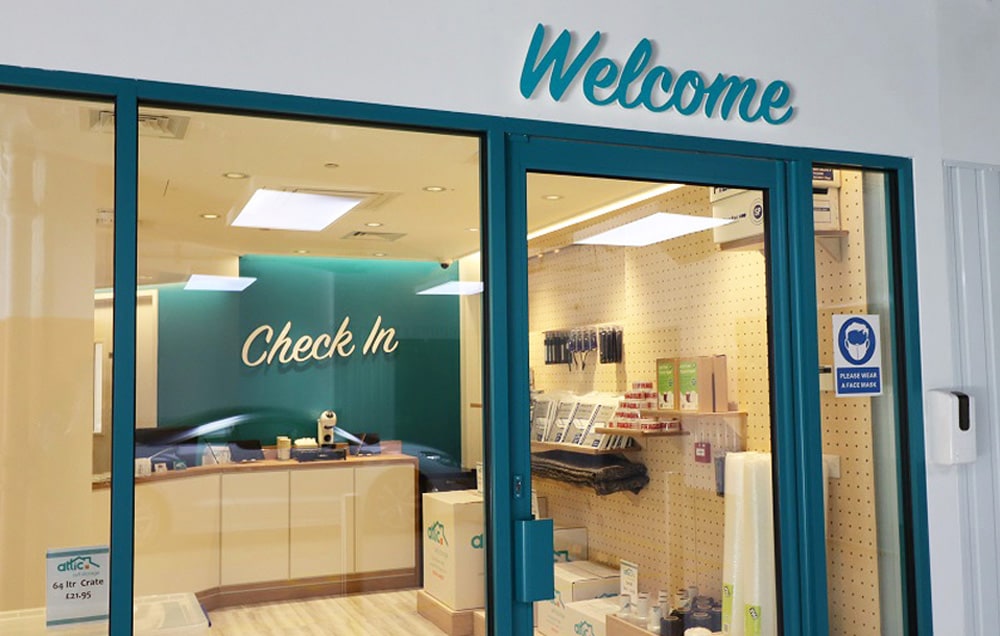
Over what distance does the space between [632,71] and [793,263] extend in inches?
33.4

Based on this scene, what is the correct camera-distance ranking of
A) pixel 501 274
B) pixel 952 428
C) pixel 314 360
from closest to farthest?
pixel 314 360, pixel 501 274, pixel 952 428

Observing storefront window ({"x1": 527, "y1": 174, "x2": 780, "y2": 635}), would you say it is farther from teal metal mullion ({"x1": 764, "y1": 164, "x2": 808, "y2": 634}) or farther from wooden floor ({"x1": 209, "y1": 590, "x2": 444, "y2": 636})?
wooden floor ({"x1": 209, "y1": 590, "x2": 444, "y2": 636})

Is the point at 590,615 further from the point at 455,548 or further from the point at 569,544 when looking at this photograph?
the point at 455,548

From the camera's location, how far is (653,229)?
307 cm

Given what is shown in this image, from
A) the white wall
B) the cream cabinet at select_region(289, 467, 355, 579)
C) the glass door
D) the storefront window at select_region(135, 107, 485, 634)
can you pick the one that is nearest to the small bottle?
the glass door

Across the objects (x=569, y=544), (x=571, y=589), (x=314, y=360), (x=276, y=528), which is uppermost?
(x=314, y=360)

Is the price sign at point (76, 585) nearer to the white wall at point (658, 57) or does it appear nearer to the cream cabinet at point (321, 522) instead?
the cream cabinet at point (321, 522)

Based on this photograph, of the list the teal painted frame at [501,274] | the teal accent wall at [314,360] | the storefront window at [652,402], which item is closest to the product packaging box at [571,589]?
the storefront window at [652,402]

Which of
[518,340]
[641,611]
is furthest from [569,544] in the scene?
[518,340]

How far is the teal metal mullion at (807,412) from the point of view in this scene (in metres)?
3.12

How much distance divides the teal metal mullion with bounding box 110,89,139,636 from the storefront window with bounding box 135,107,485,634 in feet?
0.14

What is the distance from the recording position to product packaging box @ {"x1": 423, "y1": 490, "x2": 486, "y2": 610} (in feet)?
8.80

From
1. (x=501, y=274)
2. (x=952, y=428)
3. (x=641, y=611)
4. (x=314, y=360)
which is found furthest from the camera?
(x=952, y=428)

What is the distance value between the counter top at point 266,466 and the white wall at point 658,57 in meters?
1.00
